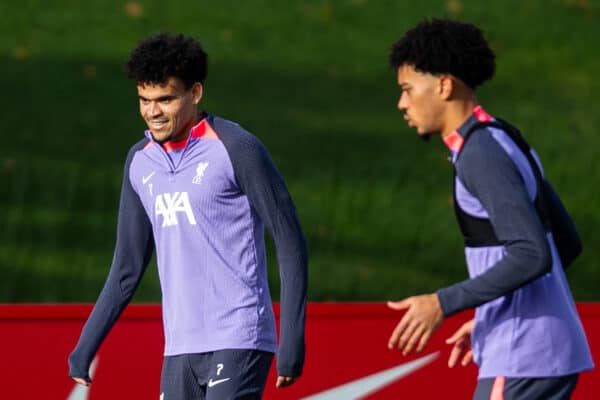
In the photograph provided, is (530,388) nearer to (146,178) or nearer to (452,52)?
(452,52)

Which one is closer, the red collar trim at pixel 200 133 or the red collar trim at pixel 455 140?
the red collar trim at pixel 455 140

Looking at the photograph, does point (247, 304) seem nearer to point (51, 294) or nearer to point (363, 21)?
point (51, 294)

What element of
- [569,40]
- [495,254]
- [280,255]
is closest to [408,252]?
[569,40]

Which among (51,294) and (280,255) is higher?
(280,255)

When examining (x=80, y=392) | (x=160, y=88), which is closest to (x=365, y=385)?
(x=80, y=392)

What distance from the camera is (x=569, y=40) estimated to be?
14.7 metres

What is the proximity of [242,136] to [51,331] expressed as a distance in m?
2.18

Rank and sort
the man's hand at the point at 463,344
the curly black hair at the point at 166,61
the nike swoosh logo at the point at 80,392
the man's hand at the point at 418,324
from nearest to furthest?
the man's hand at the point at 418,324 < the man's hand at the point at 463,344 < the curly black hair at the point at 166,61 < the nike swoosh logo at the point at 80,392


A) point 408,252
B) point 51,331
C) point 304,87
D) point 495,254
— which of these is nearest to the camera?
point 495,254

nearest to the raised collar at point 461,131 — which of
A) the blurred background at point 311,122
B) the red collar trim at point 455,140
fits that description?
the red collar trim at point 455,140

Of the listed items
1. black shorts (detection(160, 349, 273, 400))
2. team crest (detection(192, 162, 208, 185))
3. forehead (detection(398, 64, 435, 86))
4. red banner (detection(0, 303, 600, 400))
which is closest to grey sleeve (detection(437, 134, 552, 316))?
forehead (detection(398, 64, 435, 86))

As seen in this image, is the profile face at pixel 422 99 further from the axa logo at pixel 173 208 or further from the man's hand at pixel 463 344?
the axa logo at pixel 173 208

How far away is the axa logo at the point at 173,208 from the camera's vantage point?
426 centimetres

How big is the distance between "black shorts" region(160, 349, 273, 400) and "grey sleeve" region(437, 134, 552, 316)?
1.15 meters
